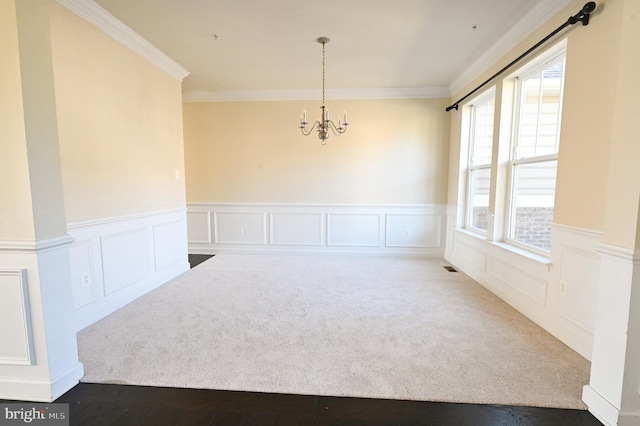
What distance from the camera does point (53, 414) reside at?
1603 millimetres

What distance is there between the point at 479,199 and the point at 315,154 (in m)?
2.59

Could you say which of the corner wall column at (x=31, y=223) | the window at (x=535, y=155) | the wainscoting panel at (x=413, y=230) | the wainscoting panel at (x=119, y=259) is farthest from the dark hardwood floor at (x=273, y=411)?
the wainscoting panel at (x=413, y=230)

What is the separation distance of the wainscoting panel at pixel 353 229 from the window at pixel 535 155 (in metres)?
2.14

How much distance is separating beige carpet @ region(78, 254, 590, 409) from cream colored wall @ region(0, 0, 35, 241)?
3.47 feet

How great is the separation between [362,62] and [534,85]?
6.15 feet

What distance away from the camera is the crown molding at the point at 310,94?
187 inches

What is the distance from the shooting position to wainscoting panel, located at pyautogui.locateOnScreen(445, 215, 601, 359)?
6.91ft

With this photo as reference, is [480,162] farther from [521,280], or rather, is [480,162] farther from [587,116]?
[587,116]

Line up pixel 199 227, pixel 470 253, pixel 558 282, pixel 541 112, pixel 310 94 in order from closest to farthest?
pixel 558 282 < pixel 541 112 < pixel 470 253 < pixel 310 94 < pixel 199 227

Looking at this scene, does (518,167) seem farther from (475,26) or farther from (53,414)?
(53,414)

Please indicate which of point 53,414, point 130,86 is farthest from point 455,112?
point 53,414

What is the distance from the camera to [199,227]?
5.30 meters

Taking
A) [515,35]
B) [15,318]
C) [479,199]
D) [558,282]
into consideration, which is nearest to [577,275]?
[558,282]

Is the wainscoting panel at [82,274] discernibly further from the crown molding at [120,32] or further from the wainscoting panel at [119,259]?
the crown molding at [120,32]
